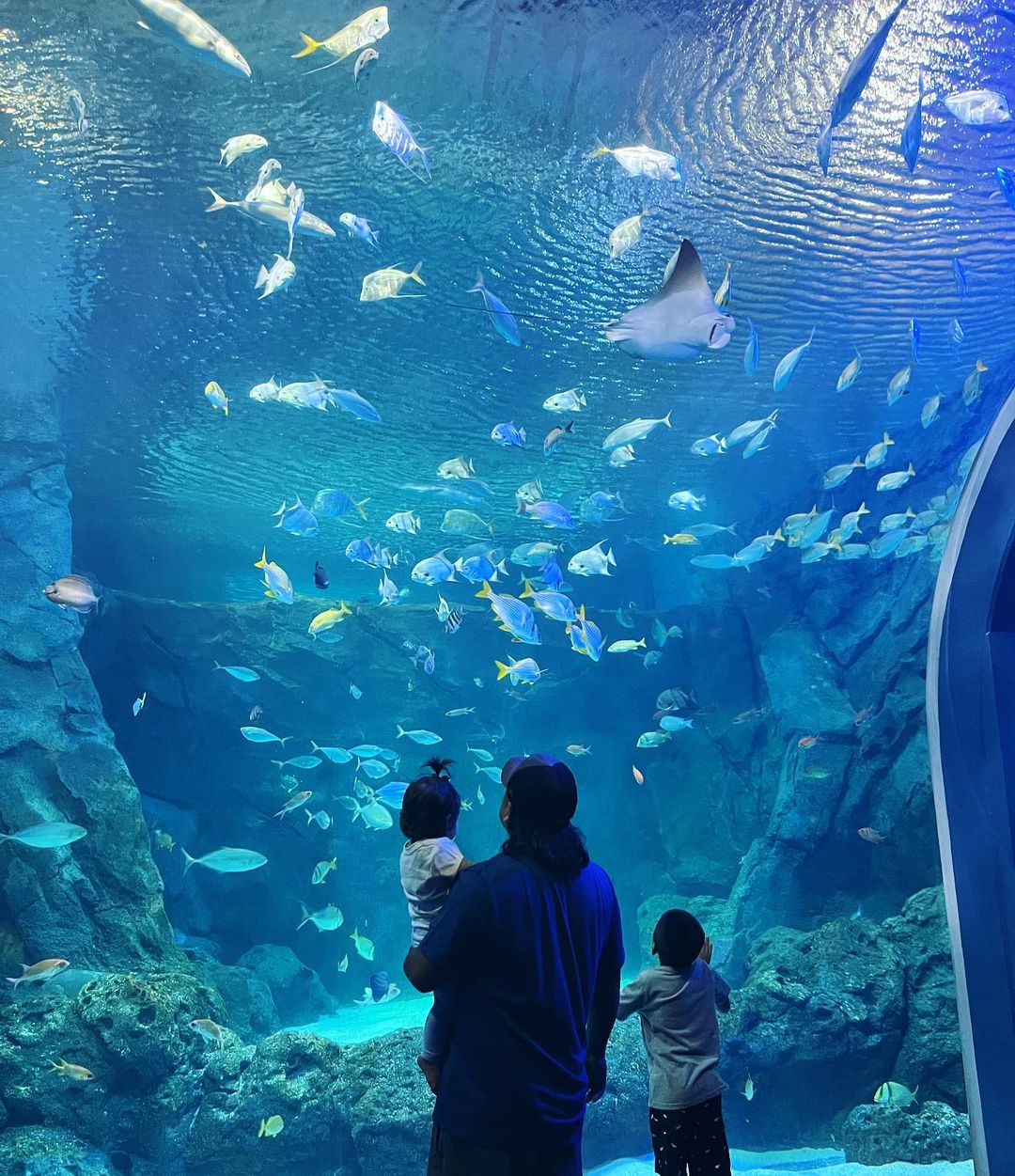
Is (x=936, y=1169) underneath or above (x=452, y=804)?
underneath

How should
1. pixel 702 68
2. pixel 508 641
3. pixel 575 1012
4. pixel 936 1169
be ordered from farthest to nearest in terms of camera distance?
pixel 508 641, pixel 702 68, pixel 936 1169, pixel 575 1012

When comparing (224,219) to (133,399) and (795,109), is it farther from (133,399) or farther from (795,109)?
(795,109)

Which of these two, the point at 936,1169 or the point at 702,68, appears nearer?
the point at 936,1169

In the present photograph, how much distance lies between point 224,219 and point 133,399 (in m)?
4.43

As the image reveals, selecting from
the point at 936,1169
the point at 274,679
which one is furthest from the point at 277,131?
the point at 274,679

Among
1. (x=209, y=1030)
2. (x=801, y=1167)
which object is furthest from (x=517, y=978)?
(x=801, y=1167)

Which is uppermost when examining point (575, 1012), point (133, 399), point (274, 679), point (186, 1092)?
point (133, 399)

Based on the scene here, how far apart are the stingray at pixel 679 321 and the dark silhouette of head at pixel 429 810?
1885 mm

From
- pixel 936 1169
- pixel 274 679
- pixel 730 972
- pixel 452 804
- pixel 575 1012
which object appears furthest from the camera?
pixel 274 679

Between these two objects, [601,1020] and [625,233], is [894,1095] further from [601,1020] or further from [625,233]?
[625,233]

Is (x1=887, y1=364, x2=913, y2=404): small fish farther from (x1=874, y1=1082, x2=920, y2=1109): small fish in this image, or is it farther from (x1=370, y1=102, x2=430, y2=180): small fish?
(x1=874, y1=1082, x2=920, y2=1109): small fish

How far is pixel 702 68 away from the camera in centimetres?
514

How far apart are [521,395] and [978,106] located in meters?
6.50

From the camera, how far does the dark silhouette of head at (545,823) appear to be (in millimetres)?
1804
